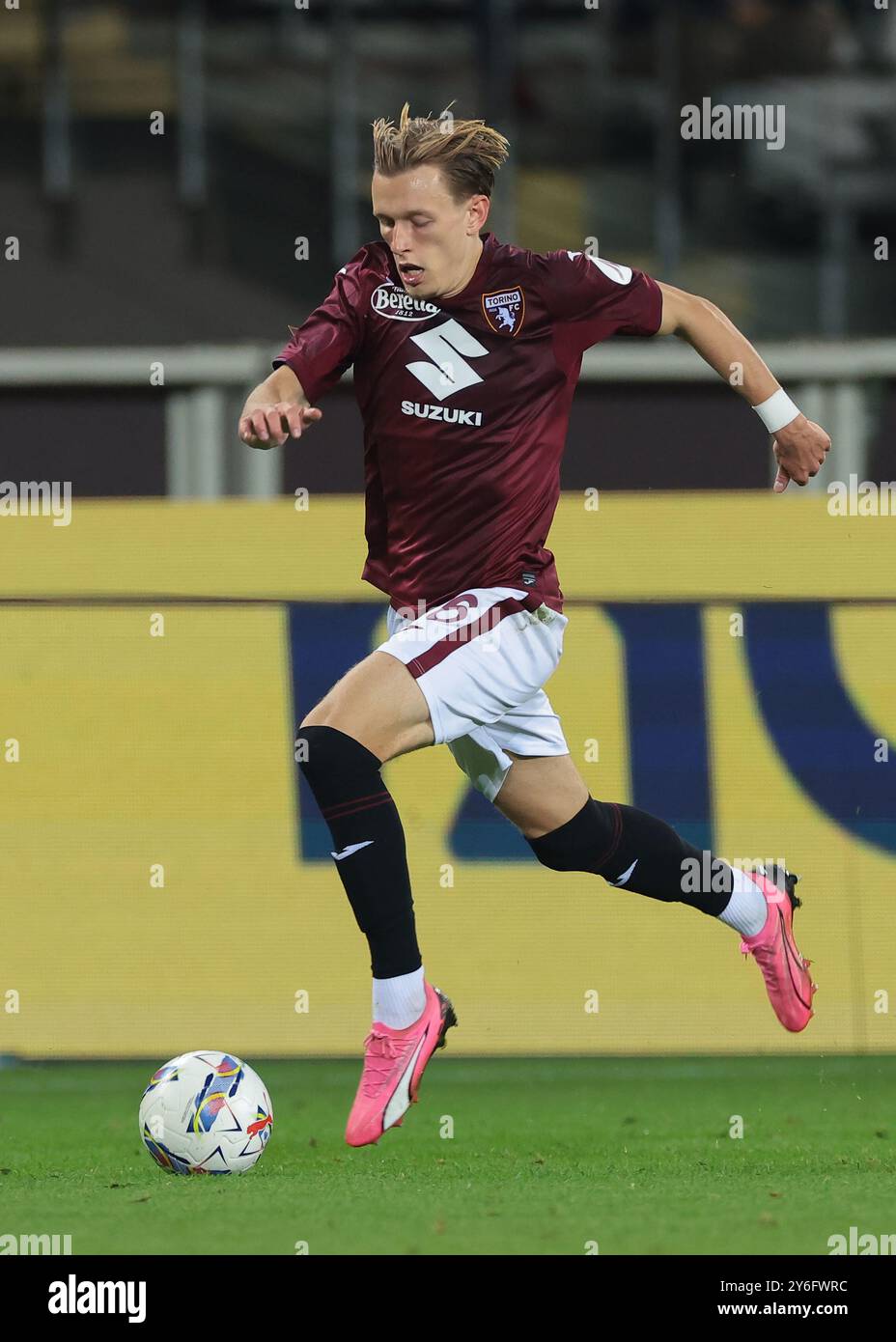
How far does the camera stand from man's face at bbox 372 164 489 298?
492 centimetres

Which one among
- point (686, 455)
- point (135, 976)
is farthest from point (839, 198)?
point (135, 976)

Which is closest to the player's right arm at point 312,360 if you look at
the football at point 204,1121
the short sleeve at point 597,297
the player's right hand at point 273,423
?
the player's right hand at point 273,423

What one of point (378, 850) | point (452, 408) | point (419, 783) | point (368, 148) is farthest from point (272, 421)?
point (368, 148)

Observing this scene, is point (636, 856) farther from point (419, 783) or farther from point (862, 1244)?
point (419, 783)

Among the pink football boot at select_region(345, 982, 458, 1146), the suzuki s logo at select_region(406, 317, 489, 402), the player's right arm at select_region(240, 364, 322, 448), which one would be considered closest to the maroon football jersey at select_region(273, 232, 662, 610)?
the suzuki s logo at select_region(406, 317, 489, 402)

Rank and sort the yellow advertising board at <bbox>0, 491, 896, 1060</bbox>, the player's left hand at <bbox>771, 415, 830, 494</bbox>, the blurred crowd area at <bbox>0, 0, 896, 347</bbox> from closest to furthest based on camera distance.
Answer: the player's left hand at <bbox>771, 415, 830, 494</bbox> < the yellow advertising board at <bbox>0, 491, 896, 1060</bbox> < the blurred crowd area at <bbox>0, 0, 896, 347</bbox>

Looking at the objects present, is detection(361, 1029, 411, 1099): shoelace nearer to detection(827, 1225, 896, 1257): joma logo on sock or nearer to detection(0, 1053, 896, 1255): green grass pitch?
detection(0, 1053, 896, 1255): green grass pitch

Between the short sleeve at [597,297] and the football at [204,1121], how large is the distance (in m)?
2.05

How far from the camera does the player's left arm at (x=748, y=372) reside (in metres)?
Result: 5.30

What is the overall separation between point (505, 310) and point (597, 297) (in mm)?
262

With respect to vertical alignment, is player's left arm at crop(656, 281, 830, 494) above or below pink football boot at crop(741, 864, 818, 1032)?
above

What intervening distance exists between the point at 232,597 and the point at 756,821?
2030 millimetres

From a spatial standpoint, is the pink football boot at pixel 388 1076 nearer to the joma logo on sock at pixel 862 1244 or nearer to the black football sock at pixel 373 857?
the black football sock at pixel 373 857

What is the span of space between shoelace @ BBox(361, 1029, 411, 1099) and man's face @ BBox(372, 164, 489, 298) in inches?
70.1
